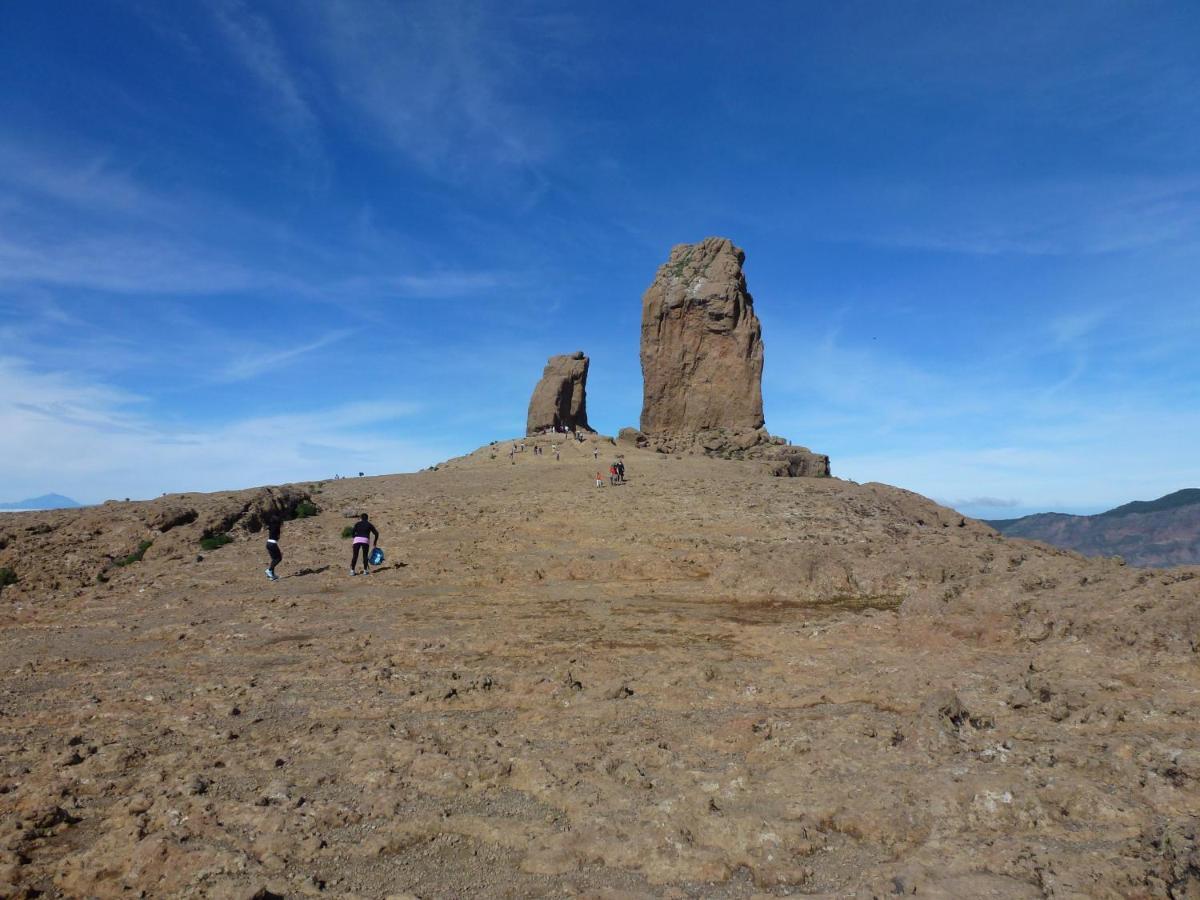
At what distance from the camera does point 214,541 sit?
21953 mm

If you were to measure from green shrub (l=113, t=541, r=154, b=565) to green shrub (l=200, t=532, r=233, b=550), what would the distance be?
1.41 meters

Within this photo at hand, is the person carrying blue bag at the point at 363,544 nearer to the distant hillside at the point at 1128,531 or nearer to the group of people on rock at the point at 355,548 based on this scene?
the group of people on rock at the point at 355,548

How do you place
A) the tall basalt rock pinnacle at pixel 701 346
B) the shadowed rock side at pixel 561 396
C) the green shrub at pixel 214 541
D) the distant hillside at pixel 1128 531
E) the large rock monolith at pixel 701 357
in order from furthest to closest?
the distant hillside at pixel 1128 531, the shadowed rock side at pixel 561 396, the tall basalt rock pinnacle at pixel 701 346, the large rock monolith at pixel 701 357, the green shrub at pixel 214 541

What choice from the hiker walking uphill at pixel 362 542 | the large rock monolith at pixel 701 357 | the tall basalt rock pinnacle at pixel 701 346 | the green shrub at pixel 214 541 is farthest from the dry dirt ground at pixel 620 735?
the tall basalt rock pinnacle at pixel 701 346

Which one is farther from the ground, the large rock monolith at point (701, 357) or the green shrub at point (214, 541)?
the large rock monolith at point (701, 357)

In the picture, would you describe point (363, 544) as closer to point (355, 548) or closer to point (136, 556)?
point (355, 548)

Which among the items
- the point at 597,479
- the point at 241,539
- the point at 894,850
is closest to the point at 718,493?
the point at 597,479

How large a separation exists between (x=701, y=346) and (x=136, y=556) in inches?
1583

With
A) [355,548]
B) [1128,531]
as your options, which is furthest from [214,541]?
[1128,531]

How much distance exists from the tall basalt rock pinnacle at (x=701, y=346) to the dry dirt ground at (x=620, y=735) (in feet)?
116

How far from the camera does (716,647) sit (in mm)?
A: 11305

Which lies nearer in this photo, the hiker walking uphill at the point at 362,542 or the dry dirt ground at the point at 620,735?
the dry dirt ground at the point at 620,735

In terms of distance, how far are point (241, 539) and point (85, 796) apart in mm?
18116

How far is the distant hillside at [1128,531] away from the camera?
70188 millimetres
